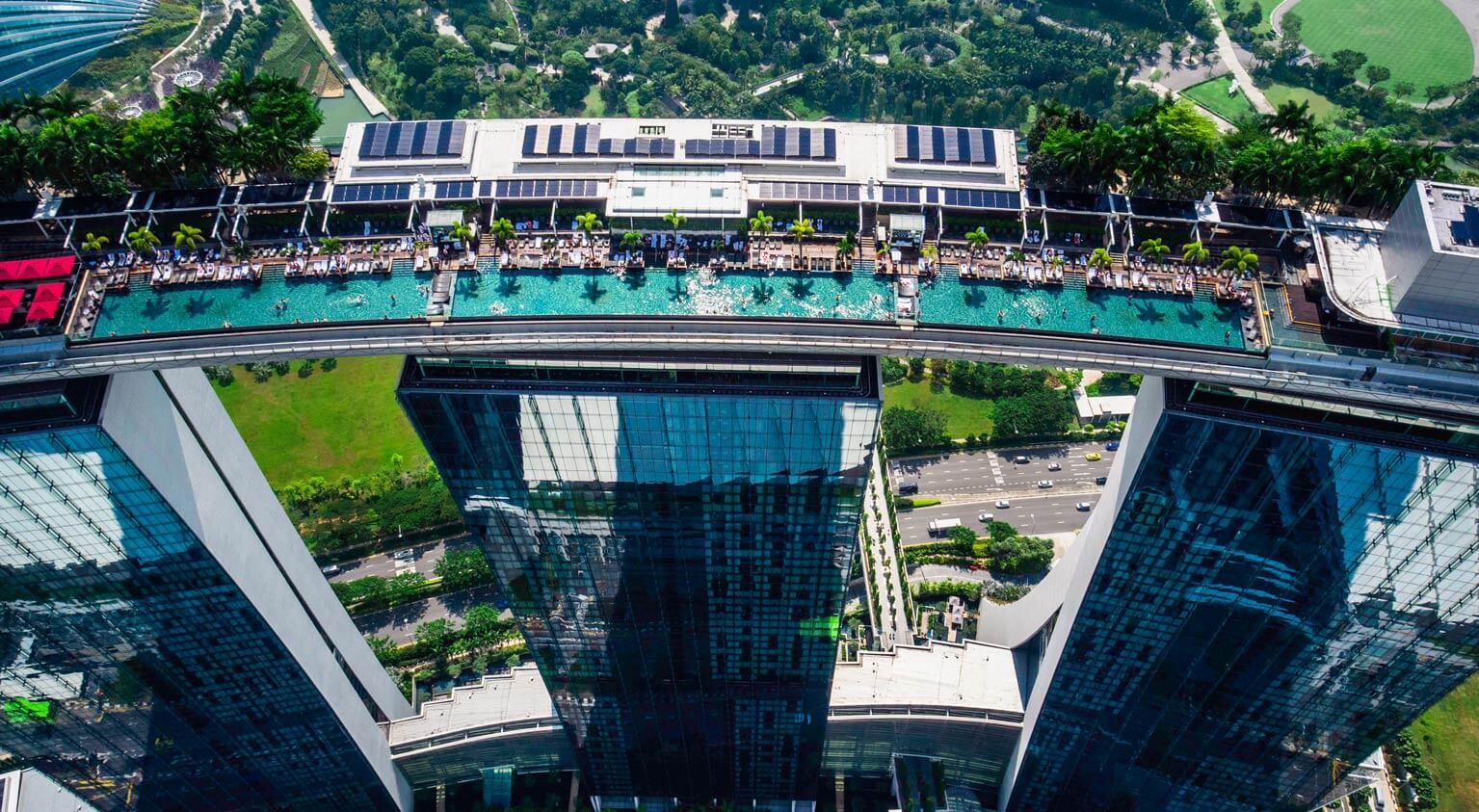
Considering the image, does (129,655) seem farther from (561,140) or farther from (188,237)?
(561,140)

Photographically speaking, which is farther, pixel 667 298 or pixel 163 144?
pixel 163 144

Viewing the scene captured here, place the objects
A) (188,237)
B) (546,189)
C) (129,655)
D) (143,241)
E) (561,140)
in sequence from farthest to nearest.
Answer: (129,655) < (561,140) < (546,189) < (188,237) < (143,241)

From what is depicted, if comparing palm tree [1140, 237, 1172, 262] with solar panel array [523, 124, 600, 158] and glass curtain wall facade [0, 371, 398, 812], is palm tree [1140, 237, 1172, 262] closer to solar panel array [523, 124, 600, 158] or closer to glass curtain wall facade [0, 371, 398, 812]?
solar panel array [523, 124, 600, 158]

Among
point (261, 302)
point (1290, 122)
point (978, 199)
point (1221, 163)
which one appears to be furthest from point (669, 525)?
point (1290, 122)

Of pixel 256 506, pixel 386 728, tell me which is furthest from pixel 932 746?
pixel 256 506

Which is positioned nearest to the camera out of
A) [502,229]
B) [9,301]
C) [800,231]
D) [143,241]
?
[9,301]

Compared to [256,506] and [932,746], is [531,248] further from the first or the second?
[932,746]

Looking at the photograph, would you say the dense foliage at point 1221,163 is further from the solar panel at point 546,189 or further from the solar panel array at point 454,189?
the solar panel array at point 454,189
